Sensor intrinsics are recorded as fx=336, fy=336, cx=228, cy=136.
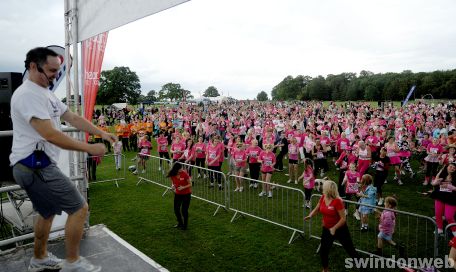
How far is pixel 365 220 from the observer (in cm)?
759

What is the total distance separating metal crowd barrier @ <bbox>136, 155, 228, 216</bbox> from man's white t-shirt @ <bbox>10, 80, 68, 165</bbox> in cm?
668

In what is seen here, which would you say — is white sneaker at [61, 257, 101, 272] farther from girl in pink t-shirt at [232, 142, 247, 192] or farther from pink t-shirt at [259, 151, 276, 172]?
girl in pink t-shirt at [232, 142, 247, 192]

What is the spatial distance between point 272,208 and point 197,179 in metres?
4.58

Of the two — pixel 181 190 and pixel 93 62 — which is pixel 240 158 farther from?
pixel 93 62

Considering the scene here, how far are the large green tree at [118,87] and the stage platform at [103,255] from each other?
86.1m

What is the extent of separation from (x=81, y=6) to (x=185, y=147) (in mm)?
8473

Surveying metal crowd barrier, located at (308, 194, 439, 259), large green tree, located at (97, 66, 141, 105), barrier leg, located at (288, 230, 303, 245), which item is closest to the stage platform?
barrier leg, located at (288, 230, 303, 245)

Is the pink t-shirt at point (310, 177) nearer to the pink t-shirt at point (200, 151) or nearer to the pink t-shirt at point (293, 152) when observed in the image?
the pink t-shirt at point (293, 152)

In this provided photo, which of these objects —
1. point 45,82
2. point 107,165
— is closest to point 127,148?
point 107,165

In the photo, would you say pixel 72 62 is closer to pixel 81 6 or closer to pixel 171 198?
pixel 81 6

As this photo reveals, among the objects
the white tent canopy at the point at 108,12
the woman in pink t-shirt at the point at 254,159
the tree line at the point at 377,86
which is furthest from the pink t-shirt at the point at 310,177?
the tree line at the point at 377,86

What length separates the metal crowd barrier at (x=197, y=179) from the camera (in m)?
10.2

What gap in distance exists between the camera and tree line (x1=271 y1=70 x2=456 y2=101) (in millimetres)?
86438
